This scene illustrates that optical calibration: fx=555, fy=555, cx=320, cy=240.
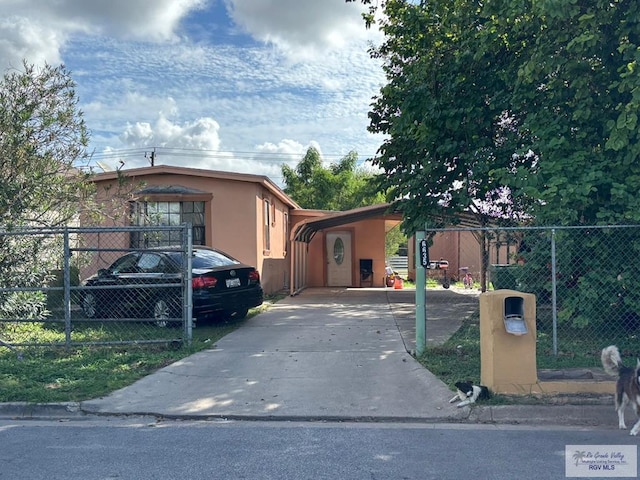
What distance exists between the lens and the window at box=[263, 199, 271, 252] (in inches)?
622

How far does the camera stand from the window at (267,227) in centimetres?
1579

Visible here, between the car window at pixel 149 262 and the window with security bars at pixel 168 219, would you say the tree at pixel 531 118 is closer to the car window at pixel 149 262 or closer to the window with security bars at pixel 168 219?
the car window at pixel 149 262

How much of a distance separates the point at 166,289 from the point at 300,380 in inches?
155

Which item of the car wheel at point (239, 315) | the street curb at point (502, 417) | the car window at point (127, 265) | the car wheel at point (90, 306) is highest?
the car window at point (127, 265)

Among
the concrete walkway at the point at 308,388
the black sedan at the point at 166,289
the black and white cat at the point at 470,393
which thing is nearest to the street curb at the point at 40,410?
the concrete walkway at the point at 308,388

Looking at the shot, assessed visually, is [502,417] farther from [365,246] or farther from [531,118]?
[365,246]

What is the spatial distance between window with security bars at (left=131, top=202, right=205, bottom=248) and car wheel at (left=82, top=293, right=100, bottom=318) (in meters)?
2.93

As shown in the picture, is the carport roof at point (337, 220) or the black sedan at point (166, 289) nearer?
the black sedan at point (166, 289)

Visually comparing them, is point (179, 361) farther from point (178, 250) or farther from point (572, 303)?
point (572, 303)

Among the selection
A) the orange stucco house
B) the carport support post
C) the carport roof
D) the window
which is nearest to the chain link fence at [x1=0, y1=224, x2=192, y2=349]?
the orange stucco house

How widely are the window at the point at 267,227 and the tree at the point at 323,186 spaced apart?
1289cm

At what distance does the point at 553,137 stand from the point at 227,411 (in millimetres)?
5583

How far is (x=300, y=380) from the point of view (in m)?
6.75

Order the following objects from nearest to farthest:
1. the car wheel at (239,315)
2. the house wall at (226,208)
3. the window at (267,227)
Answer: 1. the car wheel at (239,315)
2. the house wall at (226,208)
3. the window at (267,227)
